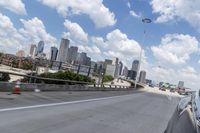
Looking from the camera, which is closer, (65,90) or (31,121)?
(31,121)

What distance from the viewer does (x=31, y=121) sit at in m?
10.1

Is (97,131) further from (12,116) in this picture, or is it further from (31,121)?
(12,116)

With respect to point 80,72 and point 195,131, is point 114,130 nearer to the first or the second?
point 195,131

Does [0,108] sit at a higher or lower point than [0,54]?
lower

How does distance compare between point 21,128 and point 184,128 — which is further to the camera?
point 21,128

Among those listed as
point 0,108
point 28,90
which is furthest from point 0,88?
point 0,108

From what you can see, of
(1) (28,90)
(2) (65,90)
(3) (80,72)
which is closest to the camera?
(1) (28,90)

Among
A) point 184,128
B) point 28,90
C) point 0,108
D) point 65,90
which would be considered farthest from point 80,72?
point 184,128

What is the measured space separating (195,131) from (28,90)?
65.5 feet

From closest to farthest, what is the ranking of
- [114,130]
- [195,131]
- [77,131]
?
1. [195,131]
2. [77,131]
3. [114,130]

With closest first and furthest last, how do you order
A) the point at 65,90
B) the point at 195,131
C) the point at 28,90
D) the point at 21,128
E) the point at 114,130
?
the point at 195,131 < the point at 21,128 < the point at 114,130 < the point at 28,90 < the point at 65,90

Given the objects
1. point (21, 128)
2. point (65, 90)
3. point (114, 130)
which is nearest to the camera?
point (21, 128)

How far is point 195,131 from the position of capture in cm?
291

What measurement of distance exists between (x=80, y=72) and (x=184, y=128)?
4337 inches
